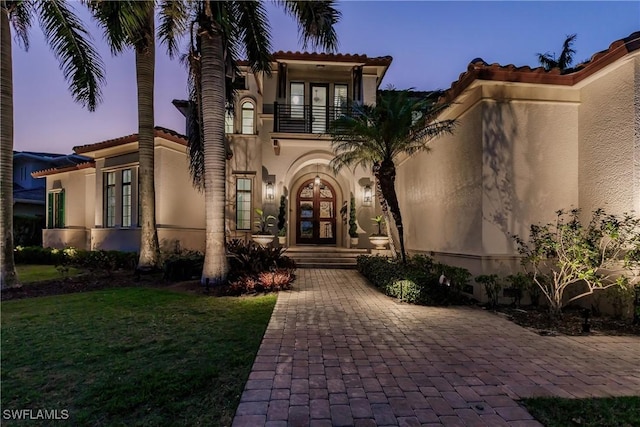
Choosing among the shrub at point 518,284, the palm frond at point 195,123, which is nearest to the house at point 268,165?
the palm frond at point 195,123

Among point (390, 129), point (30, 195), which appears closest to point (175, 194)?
point (390, 129)

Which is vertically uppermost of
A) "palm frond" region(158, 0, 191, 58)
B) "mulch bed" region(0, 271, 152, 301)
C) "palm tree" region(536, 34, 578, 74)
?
"palm tree" region(536, 34, 578, 74)

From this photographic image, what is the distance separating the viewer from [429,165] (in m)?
10.3

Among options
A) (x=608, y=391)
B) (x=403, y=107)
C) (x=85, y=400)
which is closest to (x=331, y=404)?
(x=85, y=400)

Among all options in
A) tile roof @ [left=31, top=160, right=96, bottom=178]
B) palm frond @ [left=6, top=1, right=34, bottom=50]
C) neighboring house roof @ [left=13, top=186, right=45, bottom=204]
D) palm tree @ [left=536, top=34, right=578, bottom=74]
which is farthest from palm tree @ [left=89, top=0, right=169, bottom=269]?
palm tree @ [left=536, top=34, right=578, bottom=74]

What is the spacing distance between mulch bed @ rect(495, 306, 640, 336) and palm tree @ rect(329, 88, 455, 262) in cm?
351

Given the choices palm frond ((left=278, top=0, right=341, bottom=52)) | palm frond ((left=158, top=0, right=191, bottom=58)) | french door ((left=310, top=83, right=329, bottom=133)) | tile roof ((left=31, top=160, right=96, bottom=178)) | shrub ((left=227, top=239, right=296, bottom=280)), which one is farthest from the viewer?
tile roof ((left=31, top=160, right=96, bottom=178))

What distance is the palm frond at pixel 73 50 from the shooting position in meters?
8.09

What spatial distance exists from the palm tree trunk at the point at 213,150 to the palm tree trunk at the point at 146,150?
2.62 m

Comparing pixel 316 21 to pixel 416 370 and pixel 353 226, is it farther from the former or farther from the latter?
pixel 353 226

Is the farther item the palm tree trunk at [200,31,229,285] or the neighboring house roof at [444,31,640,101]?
the palm tree trunk at [200,31,229,285]

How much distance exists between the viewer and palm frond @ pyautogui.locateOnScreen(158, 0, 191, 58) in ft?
28.1

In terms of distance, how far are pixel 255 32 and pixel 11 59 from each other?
6.32 meters

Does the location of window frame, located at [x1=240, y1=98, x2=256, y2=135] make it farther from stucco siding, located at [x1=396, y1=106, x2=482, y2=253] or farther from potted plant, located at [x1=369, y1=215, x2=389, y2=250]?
stucco siding, located at [x1=396, y1=106, x2=482, y2=253]
